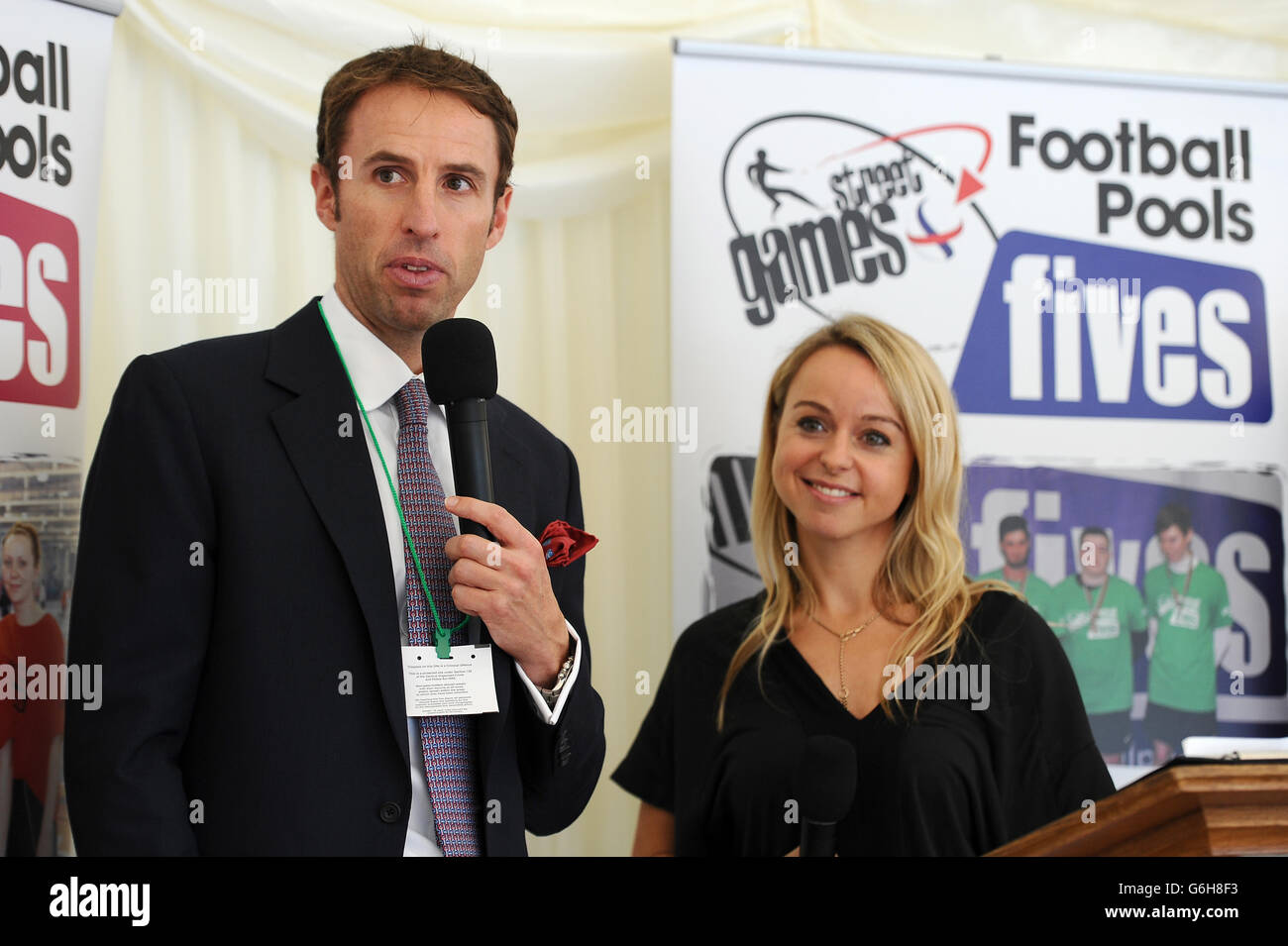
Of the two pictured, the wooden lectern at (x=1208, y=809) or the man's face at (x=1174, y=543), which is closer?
the wooden lectern at (x=1208, y=809)

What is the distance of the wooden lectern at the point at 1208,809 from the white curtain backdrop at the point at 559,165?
2011mm

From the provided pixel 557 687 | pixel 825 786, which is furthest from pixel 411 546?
pixel 825 786

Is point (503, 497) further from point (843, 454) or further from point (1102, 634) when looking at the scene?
point (1102, 634)

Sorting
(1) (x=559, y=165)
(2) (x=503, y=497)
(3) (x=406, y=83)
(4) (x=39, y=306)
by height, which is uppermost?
(1) (x=559, y=165)

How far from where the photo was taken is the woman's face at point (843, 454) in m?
3.01

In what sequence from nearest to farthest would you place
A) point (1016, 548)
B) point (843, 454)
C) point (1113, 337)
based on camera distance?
point (843, 454) → point (1016, 548) → point (1113, 337)

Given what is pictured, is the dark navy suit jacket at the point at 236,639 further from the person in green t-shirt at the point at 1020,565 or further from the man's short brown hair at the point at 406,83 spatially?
the person in green t-shirt at the point at 1020,565

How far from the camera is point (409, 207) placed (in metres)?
2.17

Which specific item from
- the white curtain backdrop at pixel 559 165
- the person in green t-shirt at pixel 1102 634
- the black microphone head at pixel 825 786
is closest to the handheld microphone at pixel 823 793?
the black microphone head at pixel 825 786

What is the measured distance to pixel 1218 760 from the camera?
162 cm

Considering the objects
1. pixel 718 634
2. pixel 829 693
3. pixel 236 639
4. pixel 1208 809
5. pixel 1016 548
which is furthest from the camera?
pixel 1016 548

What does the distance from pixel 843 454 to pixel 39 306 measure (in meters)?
1.97
